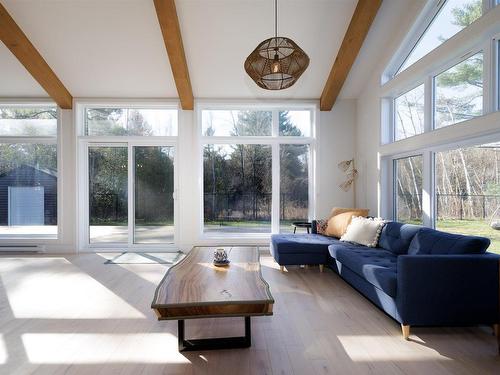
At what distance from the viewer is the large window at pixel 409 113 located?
13.8 ft

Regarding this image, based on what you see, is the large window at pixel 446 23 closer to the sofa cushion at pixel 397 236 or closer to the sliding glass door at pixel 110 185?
the sofa cushion at pixel 397 236

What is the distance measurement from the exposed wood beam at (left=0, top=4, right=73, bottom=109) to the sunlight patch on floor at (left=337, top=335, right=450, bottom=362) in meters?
5.25

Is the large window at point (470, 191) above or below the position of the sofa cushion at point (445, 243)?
above

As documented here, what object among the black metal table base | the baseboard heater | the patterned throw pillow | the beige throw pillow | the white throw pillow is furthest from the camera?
the baseboard heater

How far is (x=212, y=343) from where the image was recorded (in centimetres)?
240

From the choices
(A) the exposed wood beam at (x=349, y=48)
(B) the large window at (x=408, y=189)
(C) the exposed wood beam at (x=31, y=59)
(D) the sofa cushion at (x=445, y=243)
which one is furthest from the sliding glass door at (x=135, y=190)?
(D) the sofa cushion at (x=445, y=243)

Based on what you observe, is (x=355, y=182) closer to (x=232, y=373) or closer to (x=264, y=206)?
(x=264, y=206)

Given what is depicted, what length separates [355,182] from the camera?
19.3 feet

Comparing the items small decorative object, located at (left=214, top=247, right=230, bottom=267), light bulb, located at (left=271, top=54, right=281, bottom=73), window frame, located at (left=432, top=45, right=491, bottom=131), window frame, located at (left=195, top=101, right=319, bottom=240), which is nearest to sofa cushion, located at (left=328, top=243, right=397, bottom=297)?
small decorative object, located at (left=214, top=247, right=230, bottom=267)

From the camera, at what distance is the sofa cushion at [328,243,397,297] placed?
8.87 ft

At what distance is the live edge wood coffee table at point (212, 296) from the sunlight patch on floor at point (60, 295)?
31.9 inches

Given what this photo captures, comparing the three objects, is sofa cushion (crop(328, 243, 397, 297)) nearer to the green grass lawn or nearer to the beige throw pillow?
the beige throw pillow

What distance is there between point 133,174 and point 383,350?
4853 mm

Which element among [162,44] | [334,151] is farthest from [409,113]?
[162,44]
